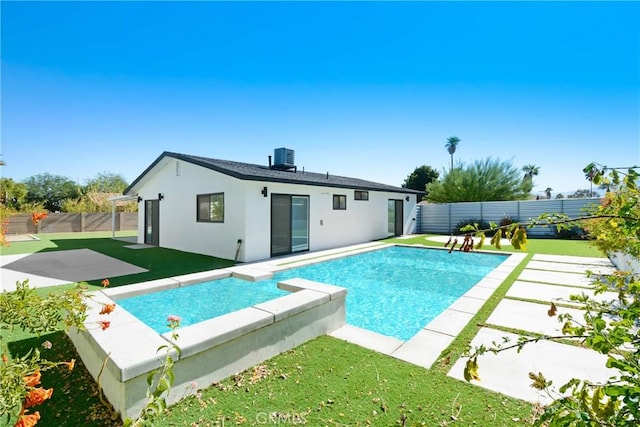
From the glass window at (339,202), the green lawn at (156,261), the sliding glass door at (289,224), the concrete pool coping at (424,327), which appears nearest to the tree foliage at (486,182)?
the glass window at (339,202)

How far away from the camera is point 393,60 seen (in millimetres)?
13094

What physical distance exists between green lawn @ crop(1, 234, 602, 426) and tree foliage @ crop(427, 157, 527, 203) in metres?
28.4

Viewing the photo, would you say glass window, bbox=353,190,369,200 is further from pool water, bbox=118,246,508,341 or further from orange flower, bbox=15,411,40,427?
orange flower, bbox=15,411,40,427

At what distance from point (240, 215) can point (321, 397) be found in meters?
8.40

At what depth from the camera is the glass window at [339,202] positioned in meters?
14.6

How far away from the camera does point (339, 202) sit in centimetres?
1484

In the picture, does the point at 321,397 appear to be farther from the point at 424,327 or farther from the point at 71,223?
the point at 71,223

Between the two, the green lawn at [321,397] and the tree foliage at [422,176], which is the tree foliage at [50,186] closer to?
the green lawn at [321,397]

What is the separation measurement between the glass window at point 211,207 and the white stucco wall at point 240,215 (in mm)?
227

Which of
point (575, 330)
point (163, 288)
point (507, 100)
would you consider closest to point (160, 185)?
point (163, 288)

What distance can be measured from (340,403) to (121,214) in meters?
28.1

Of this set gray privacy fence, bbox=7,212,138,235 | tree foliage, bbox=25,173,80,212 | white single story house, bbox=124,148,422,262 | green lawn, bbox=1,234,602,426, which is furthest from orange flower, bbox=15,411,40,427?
tree foliage, bbox=25,173,80,212

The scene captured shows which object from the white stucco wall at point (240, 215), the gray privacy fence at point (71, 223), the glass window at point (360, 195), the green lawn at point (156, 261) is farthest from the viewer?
the gray privacy fence at point (71, 223)

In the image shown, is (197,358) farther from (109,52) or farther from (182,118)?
(182,118)
